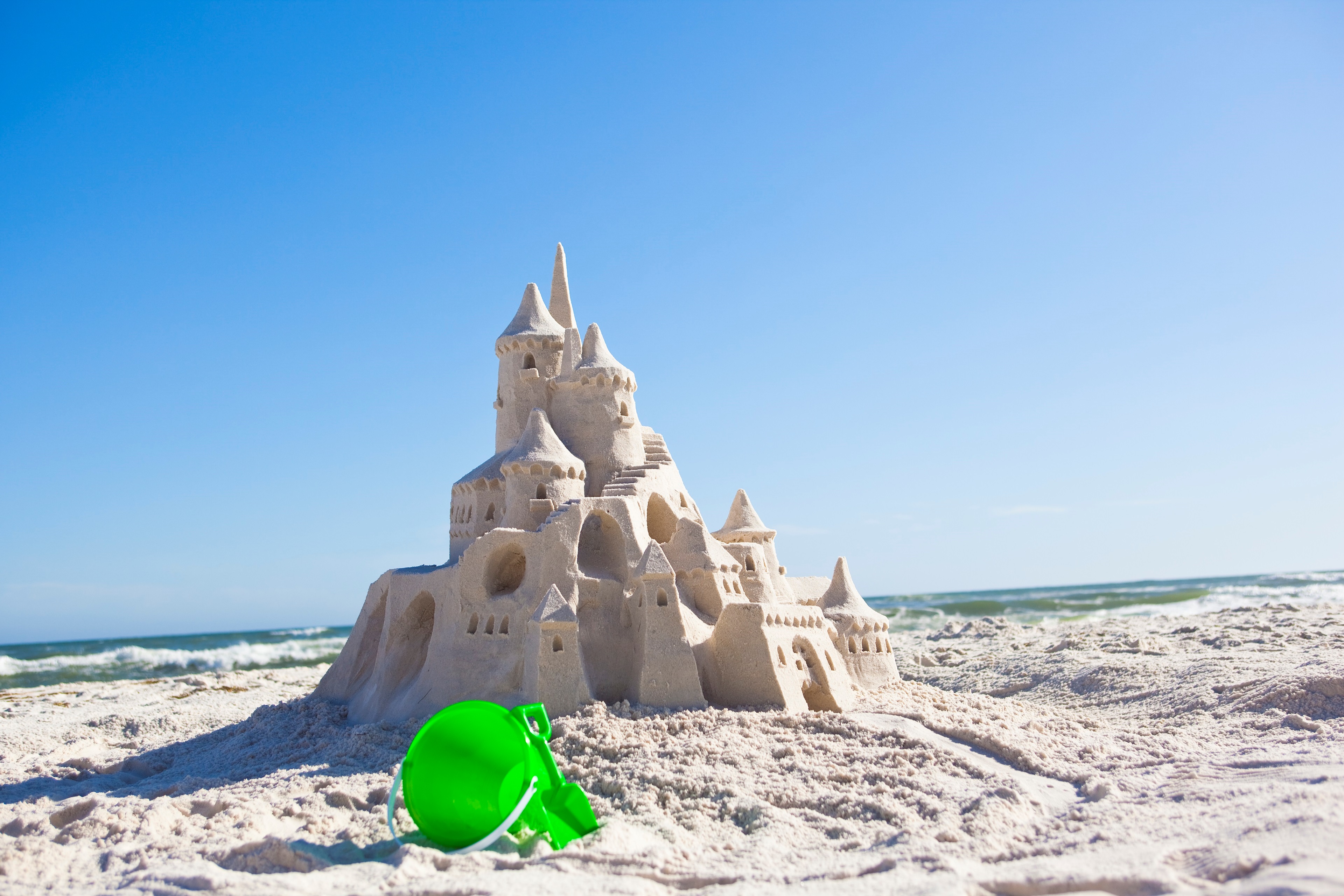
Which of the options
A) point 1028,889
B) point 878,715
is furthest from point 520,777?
point 878,715

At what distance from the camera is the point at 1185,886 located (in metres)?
4.57

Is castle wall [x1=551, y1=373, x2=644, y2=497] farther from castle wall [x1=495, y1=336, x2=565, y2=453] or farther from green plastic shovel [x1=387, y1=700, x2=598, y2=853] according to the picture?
green plastic shovel [x1=387, y1=700, x2=598, y2=853]

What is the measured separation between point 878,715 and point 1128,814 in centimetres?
394

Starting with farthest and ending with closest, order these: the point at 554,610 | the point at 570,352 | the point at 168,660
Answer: the point at 168,660 < the point at 570,352 < the point at 554,610

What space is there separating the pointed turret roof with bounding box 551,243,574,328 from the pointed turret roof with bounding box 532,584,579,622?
18.3 ft

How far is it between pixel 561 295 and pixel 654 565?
603 cm

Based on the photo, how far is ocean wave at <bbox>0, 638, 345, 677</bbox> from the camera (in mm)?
28594

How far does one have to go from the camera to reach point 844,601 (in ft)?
42.3

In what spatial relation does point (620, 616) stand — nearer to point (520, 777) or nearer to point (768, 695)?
Answer: point (768, 695)

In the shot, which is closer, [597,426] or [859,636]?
[859,636]

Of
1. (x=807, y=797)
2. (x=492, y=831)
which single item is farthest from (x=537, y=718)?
(x=807, y=797)

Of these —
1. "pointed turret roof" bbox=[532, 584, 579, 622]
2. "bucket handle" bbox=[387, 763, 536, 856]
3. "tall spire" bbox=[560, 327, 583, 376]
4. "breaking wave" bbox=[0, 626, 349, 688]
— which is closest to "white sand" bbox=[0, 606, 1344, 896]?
"bucket handle" bbox=[387, 763, 536, 856]

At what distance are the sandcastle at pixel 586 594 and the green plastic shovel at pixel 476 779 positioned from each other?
137 inches

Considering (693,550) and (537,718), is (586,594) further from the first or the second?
(537,718)
